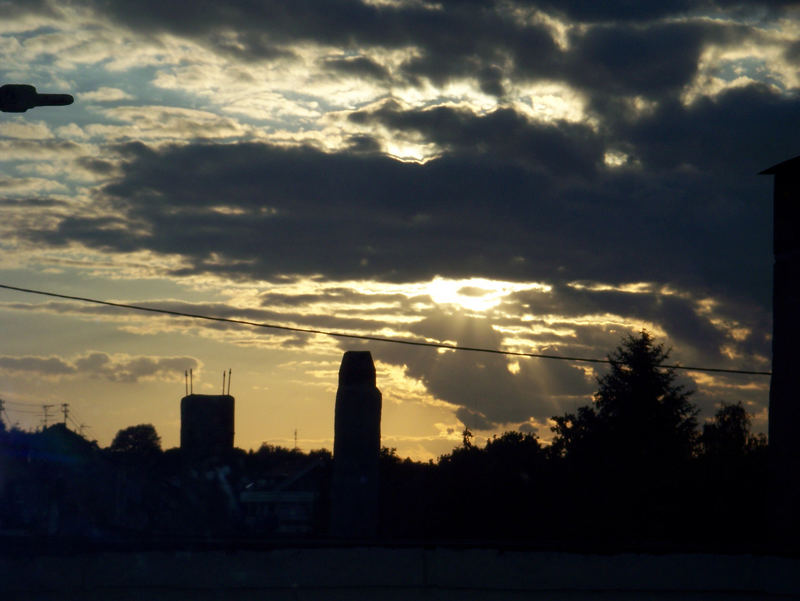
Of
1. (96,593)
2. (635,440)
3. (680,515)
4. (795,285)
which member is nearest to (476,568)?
(96,593)

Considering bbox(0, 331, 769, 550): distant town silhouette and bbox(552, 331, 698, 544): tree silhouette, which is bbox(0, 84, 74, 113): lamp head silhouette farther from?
bbox(552, 331, 698, 544): tree silhouette

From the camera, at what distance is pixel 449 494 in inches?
1700

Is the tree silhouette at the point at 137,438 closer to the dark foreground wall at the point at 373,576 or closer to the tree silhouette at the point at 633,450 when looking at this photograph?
the tree silhouette at the point at 633,450

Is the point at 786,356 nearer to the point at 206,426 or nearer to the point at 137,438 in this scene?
the point at 206,426

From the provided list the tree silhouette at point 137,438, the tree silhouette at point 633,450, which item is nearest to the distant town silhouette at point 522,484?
the tree silhouette at point 633,450

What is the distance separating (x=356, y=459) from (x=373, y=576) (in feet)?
11.9

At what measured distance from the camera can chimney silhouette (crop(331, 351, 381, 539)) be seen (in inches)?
450

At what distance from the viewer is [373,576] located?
25.6 ft

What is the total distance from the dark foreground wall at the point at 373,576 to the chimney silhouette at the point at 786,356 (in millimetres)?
15372

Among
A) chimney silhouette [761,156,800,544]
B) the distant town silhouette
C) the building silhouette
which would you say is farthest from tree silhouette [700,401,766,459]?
the building silhouette

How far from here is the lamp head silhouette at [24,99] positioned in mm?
11734

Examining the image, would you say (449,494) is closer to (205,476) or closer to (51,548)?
(205,476)

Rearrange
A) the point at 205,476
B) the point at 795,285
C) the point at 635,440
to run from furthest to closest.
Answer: the point at 635,440 → the point at 795,285 → the point at 205,476

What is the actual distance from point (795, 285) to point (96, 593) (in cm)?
1927
